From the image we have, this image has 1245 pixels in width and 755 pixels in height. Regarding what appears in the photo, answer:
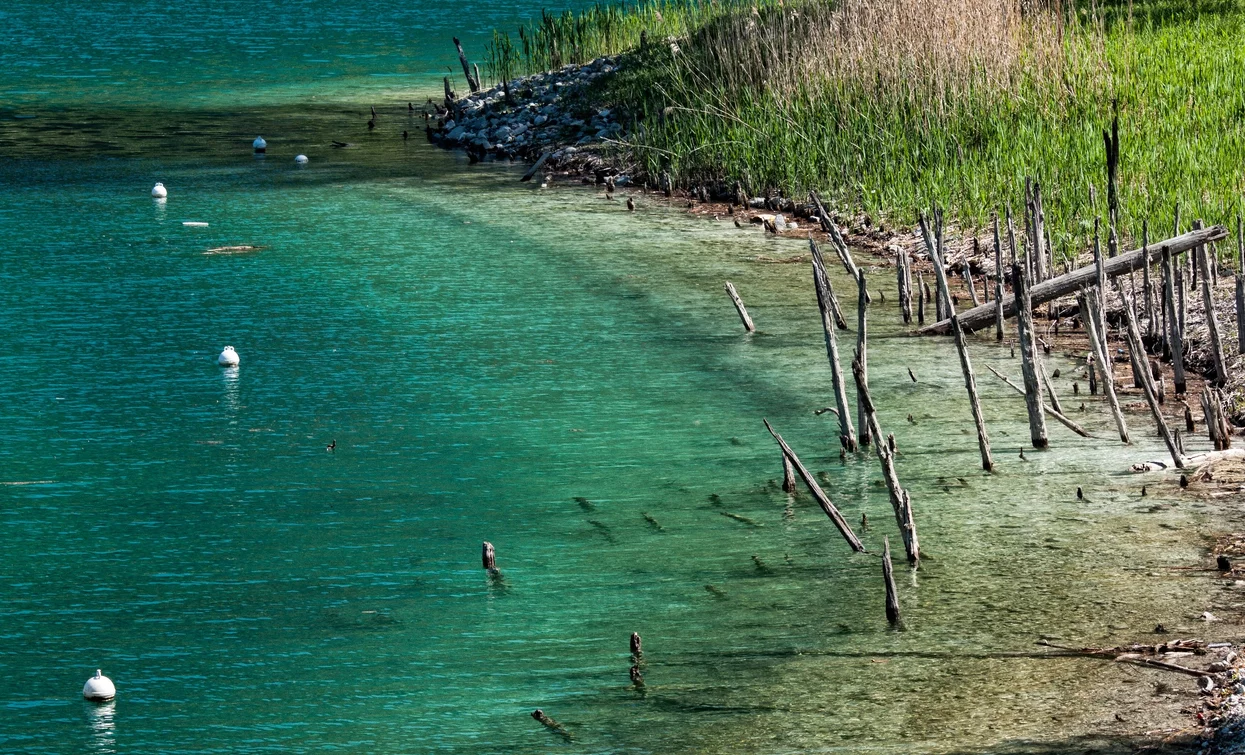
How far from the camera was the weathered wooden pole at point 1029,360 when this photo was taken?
7457 millimetres

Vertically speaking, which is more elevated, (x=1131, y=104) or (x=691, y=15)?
(x=691, y=15)

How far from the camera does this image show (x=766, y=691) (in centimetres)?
558

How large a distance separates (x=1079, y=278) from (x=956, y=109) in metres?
5.49

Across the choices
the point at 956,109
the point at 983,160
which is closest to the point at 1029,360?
the point at 983,160

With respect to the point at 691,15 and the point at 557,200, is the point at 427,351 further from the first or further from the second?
the point at 691,15

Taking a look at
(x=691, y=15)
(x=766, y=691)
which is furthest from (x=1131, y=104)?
(x=766, y=691)

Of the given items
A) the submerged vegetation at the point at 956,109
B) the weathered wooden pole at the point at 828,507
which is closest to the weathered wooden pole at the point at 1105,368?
the weathered wooden pole at the point at 828,507

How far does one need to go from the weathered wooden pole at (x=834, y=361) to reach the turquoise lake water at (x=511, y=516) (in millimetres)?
134

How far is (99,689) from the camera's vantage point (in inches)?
218

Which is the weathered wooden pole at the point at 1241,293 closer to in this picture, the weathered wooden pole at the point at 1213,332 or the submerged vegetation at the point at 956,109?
the weathered wooden pole at the point at 1213,332

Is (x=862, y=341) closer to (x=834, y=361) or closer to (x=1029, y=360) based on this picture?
(x=834, y=361)

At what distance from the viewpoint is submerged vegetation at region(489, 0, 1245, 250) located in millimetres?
12430

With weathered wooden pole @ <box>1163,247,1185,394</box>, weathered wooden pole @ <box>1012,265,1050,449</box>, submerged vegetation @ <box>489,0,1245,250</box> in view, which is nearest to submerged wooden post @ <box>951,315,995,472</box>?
weathered wooden pole @ <box>1012,265,1050,449</box>

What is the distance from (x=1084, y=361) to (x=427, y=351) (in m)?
4.24
